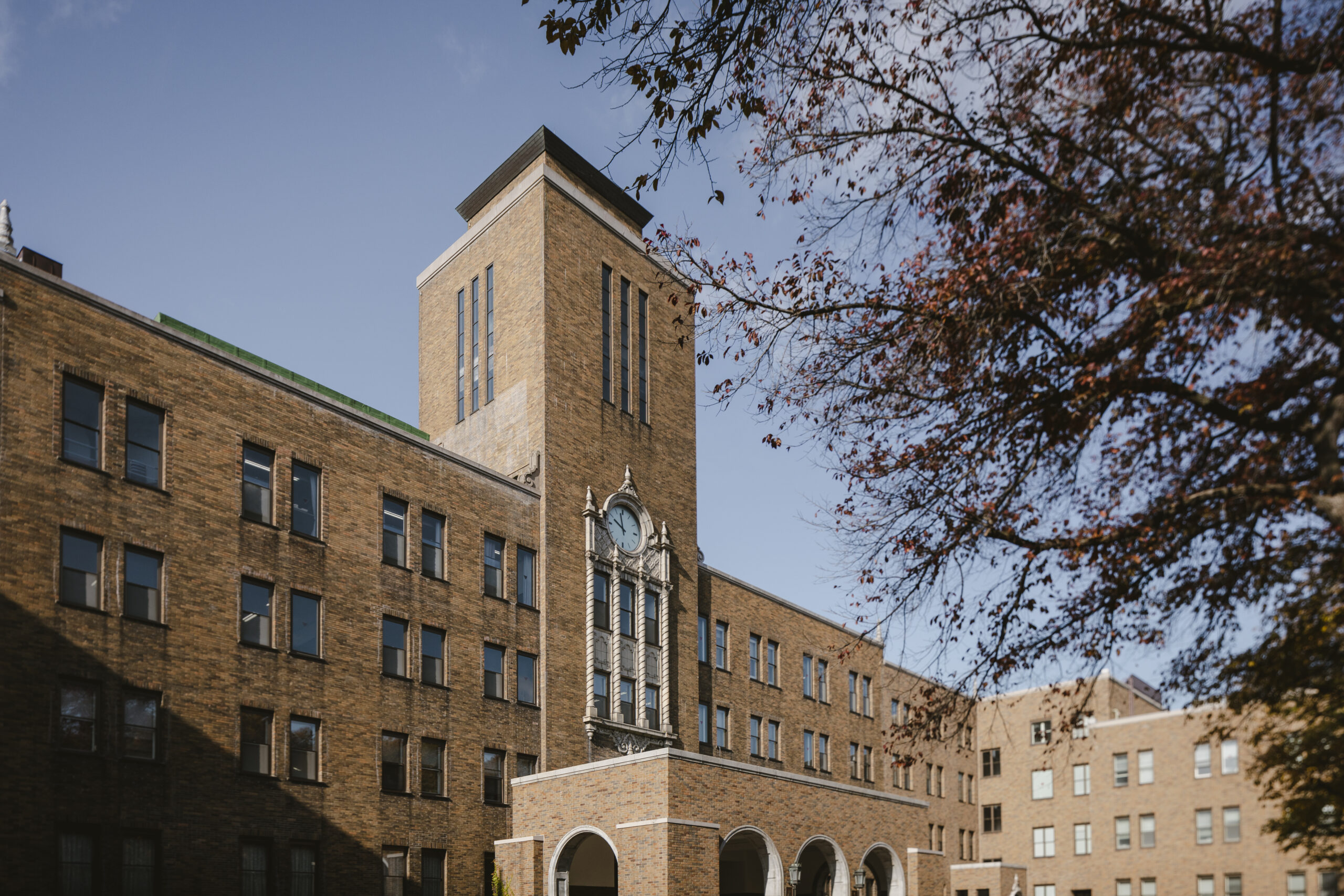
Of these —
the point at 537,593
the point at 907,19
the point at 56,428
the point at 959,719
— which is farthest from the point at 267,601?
the point at 907,19

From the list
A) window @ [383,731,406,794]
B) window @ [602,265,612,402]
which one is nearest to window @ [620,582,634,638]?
window @ [602,265,612,402]

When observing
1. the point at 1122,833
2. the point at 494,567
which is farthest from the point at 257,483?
the point at 1122,833

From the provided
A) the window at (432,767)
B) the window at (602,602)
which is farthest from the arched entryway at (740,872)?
the window at (432,767)

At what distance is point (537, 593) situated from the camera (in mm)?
35812

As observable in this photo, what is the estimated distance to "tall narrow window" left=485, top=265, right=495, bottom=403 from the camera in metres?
40.4

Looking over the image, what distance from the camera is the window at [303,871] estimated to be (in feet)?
88.0

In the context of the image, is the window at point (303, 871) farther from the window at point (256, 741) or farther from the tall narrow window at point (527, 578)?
the tall narrow window at point (527, 578)

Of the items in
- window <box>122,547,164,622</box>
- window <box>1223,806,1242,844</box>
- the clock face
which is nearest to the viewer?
window <box>122,547,164,622</box>

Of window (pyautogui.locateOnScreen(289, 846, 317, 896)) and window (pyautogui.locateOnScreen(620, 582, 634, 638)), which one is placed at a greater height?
window (pyautogui.locateOnScreen(620, 582, 634, 638))

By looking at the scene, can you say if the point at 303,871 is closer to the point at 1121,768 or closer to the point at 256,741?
the point at 256,741

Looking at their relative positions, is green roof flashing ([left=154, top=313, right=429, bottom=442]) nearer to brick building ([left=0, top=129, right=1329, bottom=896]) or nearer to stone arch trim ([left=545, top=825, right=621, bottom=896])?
brick building ([left=0, top=129, right=1329, bottom=896])

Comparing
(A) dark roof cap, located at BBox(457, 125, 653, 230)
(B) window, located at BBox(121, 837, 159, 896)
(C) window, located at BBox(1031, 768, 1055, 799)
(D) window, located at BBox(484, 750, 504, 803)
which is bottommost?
(C) window, located at BBox(1031, 768, 1055, 799)

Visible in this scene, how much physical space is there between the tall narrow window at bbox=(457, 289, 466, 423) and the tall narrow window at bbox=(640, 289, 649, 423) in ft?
21.0

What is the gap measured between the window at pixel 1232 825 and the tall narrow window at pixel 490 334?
42769mm
